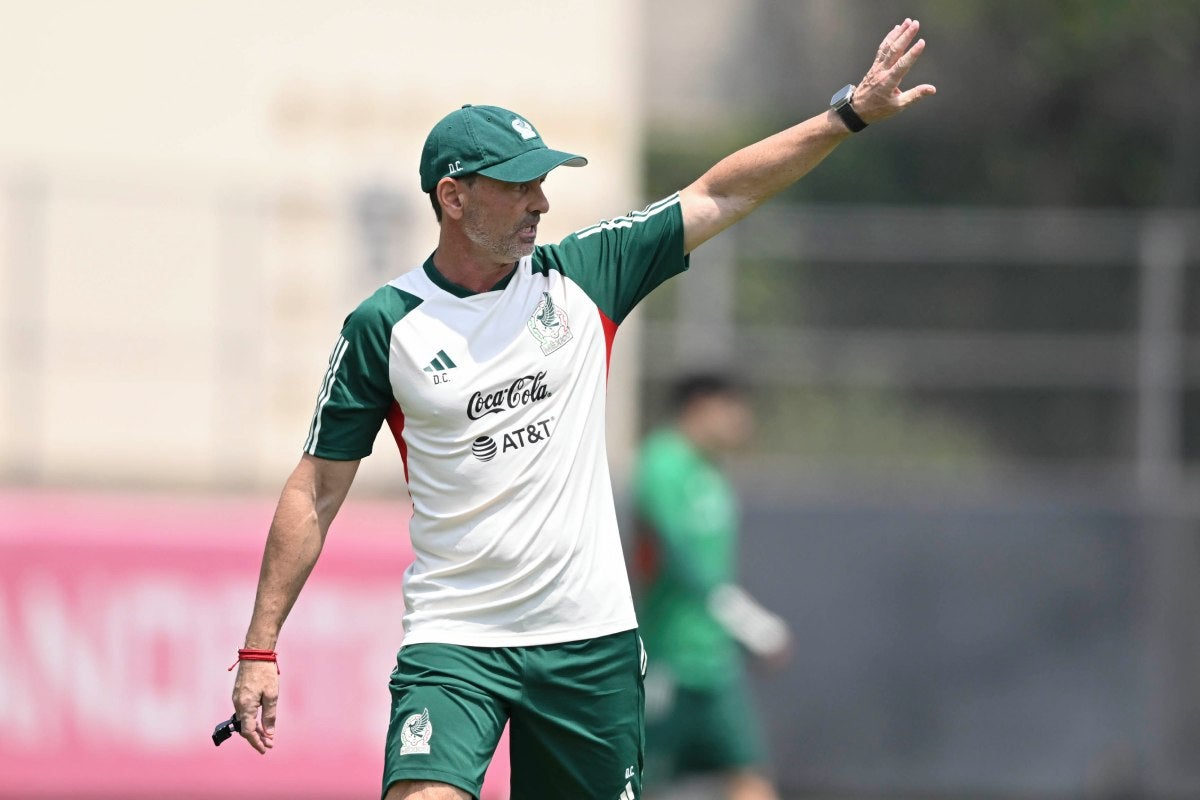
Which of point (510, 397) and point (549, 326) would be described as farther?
point (549, 326)

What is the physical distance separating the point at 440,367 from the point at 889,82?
151 cm

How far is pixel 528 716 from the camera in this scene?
5.38 m

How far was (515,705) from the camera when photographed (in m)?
5.37

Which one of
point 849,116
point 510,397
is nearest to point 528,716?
point 510,397

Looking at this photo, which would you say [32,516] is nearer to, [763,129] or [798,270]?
[798,270]

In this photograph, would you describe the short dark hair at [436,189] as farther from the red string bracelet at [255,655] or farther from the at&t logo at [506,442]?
the red string bracelet at [255,655]

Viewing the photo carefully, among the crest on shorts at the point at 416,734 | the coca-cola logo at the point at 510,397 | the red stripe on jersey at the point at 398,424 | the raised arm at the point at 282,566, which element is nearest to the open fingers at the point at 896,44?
the coca-cola logo at the point at 510,397

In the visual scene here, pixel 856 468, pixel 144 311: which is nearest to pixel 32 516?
pixel 144 311

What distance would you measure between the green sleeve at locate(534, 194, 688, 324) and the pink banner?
15.0ft

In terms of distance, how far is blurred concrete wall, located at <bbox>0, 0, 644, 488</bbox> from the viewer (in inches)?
566

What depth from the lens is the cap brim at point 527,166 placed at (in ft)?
17.3

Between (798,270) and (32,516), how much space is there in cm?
626

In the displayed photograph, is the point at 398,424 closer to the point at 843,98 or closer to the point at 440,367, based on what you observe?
the point at 440,367

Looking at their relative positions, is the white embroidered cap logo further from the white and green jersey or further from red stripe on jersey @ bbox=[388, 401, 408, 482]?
red stripe on jersey @ bbox=[388, 401, 408, 482]
